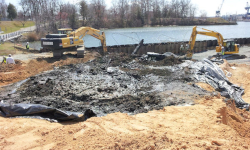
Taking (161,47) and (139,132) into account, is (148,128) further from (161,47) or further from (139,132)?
(161,47)

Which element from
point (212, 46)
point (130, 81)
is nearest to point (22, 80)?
point (130, 81)

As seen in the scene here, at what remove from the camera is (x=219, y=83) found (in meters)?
10.9

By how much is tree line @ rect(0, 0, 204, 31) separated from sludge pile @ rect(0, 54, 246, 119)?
36.8 metres

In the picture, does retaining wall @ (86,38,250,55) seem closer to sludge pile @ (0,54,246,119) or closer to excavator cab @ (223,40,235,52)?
excavator cab @ (223,40,235,52)

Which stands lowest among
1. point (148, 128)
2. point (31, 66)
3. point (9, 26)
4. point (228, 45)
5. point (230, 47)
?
point (148, 128)

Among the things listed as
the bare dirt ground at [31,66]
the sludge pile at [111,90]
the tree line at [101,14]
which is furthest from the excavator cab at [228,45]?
the tree line at [101,14]

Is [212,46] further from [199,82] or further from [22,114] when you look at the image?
[22,114]

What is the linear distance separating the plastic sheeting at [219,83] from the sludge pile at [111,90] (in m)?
0.50

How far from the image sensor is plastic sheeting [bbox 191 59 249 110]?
9422 mm

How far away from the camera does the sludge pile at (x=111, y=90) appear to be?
7.41 metres

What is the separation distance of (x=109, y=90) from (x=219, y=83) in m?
6.21

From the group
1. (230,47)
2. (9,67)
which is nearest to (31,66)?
(9,67)

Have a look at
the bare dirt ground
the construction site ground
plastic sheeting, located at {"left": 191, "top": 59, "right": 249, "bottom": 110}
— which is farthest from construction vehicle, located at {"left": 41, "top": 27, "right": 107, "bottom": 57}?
plastic sheeting, located at {"left": 191, "top": 59, "right": 249, "bottom": 110}

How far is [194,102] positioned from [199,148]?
3.64 meters
